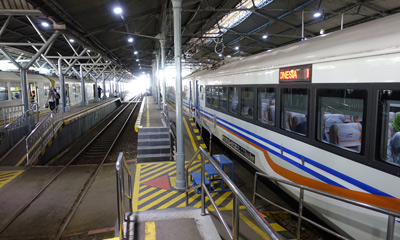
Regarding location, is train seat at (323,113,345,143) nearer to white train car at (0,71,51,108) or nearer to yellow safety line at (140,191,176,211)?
yellow safety line at (140,191,176,211)

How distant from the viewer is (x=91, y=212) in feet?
21.2

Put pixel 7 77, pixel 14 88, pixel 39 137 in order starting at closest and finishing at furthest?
1. pixel 39 137
2. pixel 7 77
3. pixel 14 88

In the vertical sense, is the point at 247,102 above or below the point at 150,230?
above

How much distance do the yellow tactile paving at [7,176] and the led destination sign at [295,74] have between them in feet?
26.2

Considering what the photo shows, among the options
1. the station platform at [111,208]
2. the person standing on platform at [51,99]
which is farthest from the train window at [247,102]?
the person standing on platform at [51,99]

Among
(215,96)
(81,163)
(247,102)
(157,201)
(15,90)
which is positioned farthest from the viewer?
(15,90)

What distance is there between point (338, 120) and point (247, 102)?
3.20 meters

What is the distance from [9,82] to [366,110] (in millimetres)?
17712

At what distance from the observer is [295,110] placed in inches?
199

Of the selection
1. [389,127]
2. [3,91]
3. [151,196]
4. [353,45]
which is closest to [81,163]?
[3,91]

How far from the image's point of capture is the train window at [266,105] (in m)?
5.84

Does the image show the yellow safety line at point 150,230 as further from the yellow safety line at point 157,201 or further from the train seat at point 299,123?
the train seat at point 299,123

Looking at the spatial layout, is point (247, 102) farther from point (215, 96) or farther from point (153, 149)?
point (153, 149)

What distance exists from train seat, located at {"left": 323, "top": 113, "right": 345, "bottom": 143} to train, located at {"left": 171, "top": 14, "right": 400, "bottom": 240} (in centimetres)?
1
